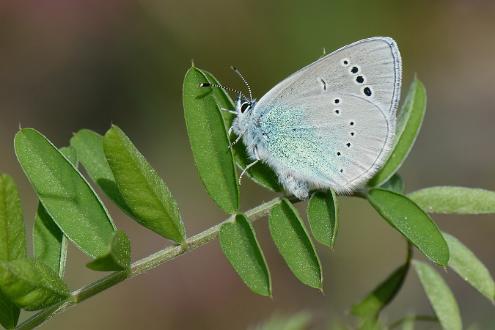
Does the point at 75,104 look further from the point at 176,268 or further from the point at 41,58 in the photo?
the point at 176,268

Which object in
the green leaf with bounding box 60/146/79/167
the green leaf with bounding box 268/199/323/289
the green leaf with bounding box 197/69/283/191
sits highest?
the green leaf with bounding box 60/146/79/167

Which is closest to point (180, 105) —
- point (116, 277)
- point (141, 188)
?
point (141, 188)

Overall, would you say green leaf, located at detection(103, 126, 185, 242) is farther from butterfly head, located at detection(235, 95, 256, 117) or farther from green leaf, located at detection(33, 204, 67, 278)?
butterfly head, located at detection(235, 95, 256, 117)

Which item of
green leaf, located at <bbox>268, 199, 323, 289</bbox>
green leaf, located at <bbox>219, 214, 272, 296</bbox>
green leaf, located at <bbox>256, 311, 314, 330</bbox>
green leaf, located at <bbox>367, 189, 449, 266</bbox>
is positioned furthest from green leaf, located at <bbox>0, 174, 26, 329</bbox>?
green leaf, located at <bbox>256, 311, 314, 330</bbox>

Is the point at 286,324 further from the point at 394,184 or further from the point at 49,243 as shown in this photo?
the point at 49,243

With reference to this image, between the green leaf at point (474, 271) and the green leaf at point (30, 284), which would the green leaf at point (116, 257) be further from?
the green leaf at point (474, 271)

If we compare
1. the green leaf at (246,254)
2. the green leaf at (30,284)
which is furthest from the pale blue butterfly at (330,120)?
the green leaf at (30,284)
